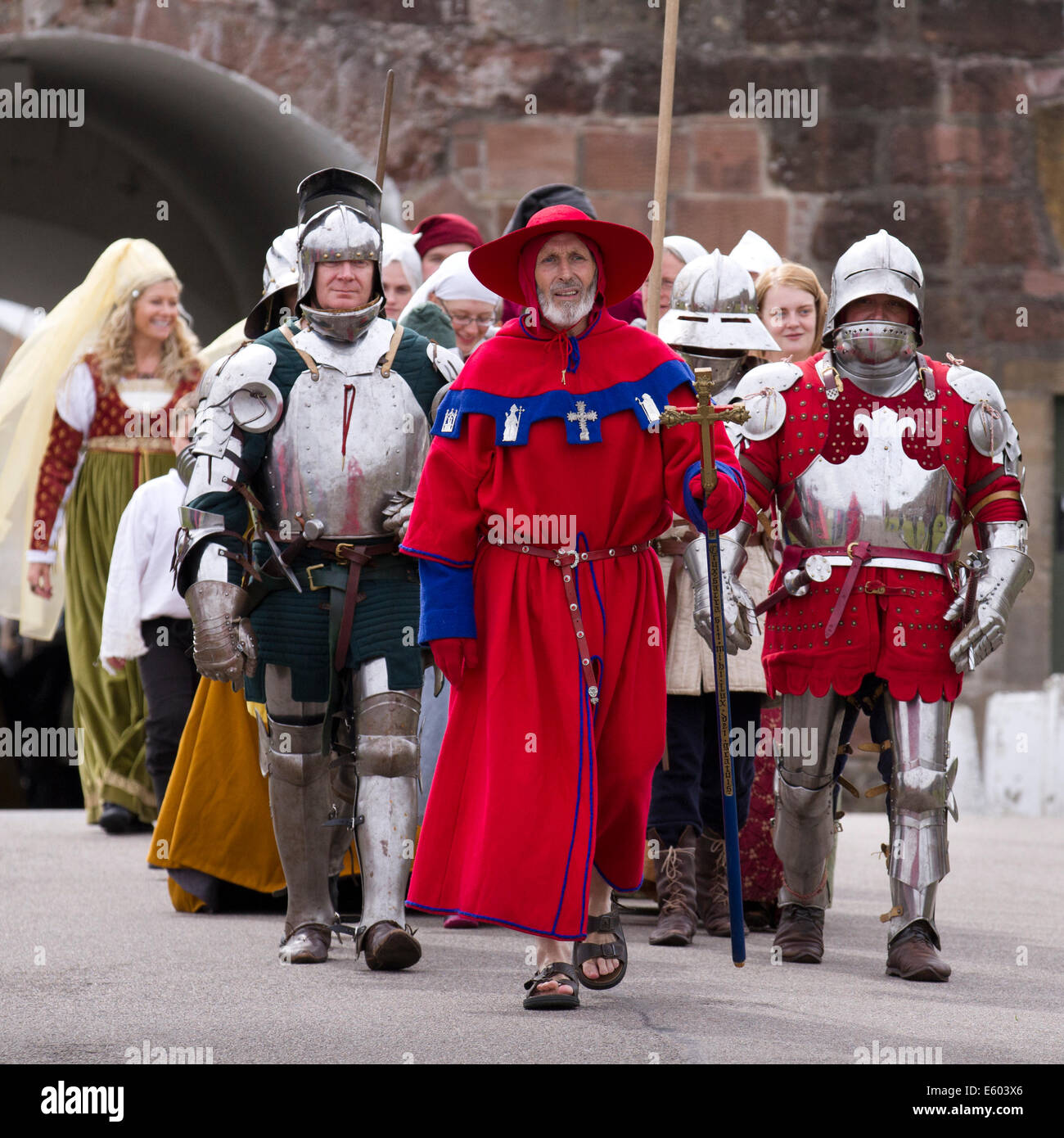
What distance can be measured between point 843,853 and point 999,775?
187 centimetres

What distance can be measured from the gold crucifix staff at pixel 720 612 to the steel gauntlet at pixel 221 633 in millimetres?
1208

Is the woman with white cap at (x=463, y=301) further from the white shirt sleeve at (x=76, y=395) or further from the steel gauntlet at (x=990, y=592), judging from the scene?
the steel gauntlet at (x=990, y=592)

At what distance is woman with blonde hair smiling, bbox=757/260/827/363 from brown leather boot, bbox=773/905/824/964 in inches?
71.2

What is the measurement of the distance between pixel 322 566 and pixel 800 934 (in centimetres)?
156

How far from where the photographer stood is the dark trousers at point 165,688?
8.22 m

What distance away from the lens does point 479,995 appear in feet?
16.9

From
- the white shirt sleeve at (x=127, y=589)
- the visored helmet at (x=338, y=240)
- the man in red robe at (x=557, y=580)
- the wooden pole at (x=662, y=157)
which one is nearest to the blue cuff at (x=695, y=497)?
the man in red robe at (x=557, y=580)

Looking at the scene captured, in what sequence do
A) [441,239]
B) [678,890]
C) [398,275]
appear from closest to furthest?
1. [678,890]
2. [398,275]
3. [441,239]

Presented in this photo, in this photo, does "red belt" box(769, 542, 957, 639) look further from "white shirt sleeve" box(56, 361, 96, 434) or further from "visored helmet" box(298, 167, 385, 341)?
"white shirt sleeve" box(56, 361, 96, 434)

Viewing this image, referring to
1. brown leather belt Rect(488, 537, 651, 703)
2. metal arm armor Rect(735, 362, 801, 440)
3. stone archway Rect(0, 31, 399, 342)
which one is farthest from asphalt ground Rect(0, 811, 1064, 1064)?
stone archway Rect(0, 31, 399, 342)

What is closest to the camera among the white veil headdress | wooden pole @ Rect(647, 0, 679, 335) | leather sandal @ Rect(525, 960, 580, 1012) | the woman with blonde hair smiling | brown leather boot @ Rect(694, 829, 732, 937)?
leather sandal @ Rect(525, 960, 580, 1012)

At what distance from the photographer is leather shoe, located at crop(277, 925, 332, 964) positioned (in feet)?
18.4

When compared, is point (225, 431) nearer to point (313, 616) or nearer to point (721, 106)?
point (313, 616)

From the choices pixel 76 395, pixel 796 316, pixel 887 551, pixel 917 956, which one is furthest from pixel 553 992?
pixel 76 395
